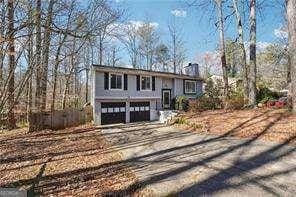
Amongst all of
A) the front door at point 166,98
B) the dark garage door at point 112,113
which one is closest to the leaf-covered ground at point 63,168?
the dark garage door at point 112,113

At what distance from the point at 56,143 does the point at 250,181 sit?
39.6 ft

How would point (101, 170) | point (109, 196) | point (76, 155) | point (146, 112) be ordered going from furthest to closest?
point (146, 112)
point (76, 155)
point (101, 170)
point (109, 196)

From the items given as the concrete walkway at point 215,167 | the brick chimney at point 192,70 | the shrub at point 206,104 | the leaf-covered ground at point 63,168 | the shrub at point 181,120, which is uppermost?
the brick chimney at point 192,70

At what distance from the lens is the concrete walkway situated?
26.4ft

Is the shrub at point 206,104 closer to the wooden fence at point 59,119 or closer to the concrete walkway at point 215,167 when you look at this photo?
the wooden fence at point 59,119

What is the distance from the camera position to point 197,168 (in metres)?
10.1

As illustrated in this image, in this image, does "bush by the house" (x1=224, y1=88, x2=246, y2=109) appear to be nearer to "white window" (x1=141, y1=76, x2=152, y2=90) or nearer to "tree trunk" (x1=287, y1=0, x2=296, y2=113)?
"white window" (x1=141, y1=76, x2=152, y2=90)

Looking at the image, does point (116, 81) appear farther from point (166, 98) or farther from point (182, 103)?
point (182, 103)

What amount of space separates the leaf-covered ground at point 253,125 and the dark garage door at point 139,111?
382 inches

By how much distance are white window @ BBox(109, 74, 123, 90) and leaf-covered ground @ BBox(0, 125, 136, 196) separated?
35.7ft

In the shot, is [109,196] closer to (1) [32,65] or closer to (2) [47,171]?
(2) [47,171]

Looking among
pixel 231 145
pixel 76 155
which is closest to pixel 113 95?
pixel 76 155

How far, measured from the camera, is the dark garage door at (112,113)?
28.4 m

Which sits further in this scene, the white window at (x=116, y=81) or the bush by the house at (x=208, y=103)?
the white window at (x=116, y=81)
